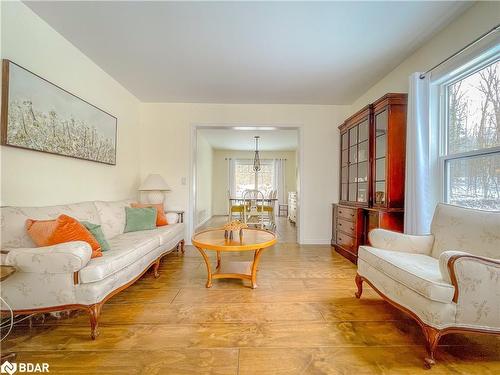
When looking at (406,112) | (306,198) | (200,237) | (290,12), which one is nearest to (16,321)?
(200,237)

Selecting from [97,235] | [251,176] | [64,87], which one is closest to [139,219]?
[97,235]

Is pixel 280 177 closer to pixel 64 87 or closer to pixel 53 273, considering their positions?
pixel 64 87

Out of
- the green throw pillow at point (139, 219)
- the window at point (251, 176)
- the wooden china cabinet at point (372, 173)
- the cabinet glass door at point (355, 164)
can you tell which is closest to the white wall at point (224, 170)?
the window at point (251, 176)

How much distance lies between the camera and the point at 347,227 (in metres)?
3.30

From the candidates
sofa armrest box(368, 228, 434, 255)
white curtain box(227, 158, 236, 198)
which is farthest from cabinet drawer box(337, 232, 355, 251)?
white curtain box(227, 158, 236, 198)

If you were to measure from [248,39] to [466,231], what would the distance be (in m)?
2.50

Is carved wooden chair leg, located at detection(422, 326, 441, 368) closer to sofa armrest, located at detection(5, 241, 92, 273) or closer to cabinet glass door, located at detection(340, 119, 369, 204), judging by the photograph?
cabinet glass door, located at detection(340, 119, 369, 204)

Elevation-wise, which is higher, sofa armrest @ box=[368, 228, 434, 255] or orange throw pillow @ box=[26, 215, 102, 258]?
orange throw pillow @ box=[26, 215, 102, 258]

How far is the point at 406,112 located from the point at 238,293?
8.83 ft

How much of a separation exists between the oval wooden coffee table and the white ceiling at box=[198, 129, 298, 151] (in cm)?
360

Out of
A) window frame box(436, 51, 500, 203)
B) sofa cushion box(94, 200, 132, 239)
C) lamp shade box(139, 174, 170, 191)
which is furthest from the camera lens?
lamp shade box(139, 174, 170, 191)

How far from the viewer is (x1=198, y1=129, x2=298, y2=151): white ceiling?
19.1ft

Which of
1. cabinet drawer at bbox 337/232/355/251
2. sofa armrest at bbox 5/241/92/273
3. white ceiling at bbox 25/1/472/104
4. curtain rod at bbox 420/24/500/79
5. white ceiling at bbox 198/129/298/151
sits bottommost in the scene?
cabinet drawer at bbox 337/232/355/251

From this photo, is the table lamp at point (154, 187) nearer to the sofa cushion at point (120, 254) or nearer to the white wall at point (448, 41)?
the sofa cushion at point (120, 254)
